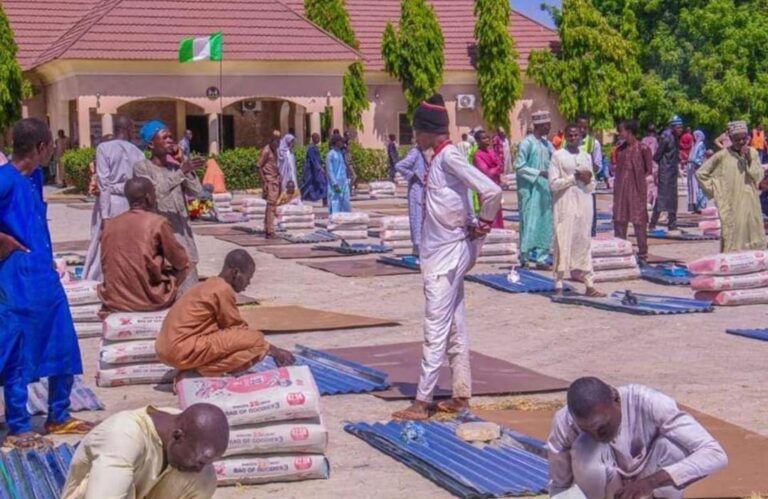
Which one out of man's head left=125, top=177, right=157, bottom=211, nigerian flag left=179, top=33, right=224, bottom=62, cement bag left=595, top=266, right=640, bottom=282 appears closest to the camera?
man's head left=125, top=177, right=157, bottom=211

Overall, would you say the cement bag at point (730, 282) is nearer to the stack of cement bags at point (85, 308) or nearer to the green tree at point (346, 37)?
the stack of cement bags at point (85, 308)

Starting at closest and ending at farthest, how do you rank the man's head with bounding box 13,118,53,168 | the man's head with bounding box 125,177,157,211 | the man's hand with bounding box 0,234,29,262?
the man's hand with bounding box 0,234,29,262 → the man's head with bounding box 13,118,53,168 → the man's head with bounding box 125,177,157,211

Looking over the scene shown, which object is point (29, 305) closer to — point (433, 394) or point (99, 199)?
point (433, 394)

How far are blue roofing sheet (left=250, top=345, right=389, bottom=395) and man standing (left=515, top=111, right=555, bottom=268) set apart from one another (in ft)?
18.7

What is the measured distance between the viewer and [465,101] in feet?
135

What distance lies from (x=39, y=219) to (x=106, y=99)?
27276mm

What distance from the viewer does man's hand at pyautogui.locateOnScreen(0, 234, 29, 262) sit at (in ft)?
25.0

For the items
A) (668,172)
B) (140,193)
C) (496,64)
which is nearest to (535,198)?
(668,172)

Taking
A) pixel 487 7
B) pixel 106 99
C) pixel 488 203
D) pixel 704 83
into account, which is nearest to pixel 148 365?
pixel 488 203

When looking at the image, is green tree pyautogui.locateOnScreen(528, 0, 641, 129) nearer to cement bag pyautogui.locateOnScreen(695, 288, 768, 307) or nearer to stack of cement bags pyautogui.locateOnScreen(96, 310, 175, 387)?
cement bag pyautogui.locateOnScreen(695, 288, 768, 307)

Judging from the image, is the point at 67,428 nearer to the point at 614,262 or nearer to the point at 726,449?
the point at 726,449

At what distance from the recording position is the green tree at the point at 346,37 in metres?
39.4

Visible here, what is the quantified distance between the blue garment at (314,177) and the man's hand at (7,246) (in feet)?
66.3

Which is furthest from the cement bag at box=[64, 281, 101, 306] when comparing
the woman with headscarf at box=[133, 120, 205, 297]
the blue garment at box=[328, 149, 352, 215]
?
the blue garment at box=[328, 149, 352, 215]
